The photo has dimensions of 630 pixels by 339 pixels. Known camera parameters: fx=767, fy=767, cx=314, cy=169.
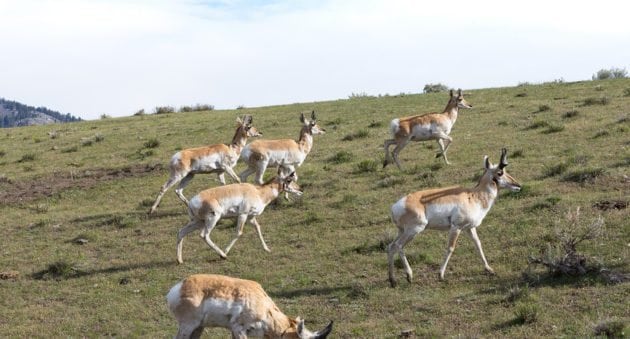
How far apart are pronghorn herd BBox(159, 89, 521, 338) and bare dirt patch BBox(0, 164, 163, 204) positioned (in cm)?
555

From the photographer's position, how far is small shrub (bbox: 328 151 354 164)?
2439cm

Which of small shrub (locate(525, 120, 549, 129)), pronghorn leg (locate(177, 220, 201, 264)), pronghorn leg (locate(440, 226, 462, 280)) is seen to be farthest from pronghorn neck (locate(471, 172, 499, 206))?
small shrub (locate(525, 120, 549, 129))

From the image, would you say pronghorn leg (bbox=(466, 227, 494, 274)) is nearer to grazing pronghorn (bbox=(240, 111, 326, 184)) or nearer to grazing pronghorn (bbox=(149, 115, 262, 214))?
grazing pronghorn (bbox=(240, 111, 326, 184))

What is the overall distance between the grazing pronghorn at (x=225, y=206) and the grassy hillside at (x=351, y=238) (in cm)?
60

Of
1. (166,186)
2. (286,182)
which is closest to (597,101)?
(286,182)

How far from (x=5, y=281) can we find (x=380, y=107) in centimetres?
2263

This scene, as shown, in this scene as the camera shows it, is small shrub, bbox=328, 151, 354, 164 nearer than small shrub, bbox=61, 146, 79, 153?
Yes

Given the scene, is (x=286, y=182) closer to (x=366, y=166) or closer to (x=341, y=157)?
(x=366, y=166)

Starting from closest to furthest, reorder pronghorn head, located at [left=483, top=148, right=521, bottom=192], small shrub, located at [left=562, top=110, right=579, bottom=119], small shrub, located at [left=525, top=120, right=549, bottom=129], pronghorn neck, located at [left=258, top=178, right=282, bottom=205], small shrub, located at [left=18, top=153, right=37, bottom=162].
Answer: pronghorn head, located at [left=483, top=148, right=521, bottom=192], pronghorn neck, located at [left=258, top=178, right=282, bottom=205], small shrub, located at [left=525, top=120, right=549, bottom=129], small shrub, located at [left=562, top=110, right=579, bottom=119], small shrub, located at [left=18, top=153, right=37, bottom=162]

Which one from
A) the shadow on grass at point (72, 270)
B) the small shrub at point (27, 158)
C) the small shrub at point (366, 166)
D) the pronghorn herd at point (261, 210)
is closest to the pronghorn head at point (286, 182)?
the pronghorn herd at point (261, 210)

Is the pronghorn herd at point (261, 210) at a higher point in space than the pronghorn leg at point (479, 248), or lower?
higher

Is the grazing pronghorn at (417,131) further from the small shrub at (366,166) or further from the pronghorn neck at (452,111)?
the pronghorn neck at (452,111)

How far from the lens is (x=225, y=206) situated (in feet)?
51.5

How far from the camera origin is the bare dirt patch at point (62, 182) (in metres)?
24.0
